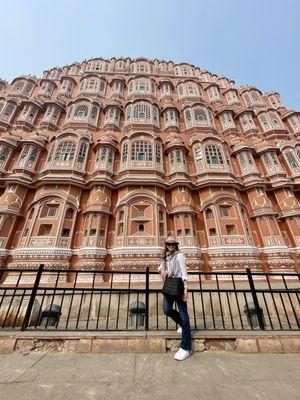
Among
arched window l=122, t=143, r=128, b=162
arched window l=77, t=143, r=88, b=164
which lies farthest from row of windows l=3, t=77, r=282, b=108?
arched window l=77, t=143, r=88, b=164

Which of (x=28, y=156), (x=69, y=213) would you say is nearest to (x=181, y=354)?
(x=69, y=213)

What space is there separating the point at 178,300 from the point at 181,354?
2.72ft

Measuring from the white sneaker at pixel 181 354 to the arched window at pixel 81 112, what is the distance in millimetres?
20279

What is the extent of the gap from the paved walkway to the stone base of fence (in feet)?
0.49

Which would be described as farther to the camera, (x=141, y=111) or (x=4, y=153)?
(x=141, y=111)

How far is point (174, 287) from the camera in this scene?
3.51m

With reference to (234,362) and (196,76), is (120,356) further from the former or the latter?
(196,76)

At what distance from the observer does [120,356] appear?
11.1 feet

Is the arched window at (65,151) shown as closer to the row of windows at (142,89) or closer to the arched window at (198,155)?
the arched window at (198,155)

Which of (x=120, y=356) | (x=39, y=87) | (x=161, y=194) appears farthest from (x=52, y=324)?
(x=39, y=87)

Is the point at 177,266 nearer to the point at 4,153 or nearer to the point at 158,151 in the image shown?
the point at 158,151

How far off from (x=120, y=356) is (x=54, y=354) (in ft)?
4.04

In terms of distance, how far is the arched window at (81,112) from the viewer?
19075mm

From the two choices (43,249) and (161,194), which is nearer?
(43,249)
